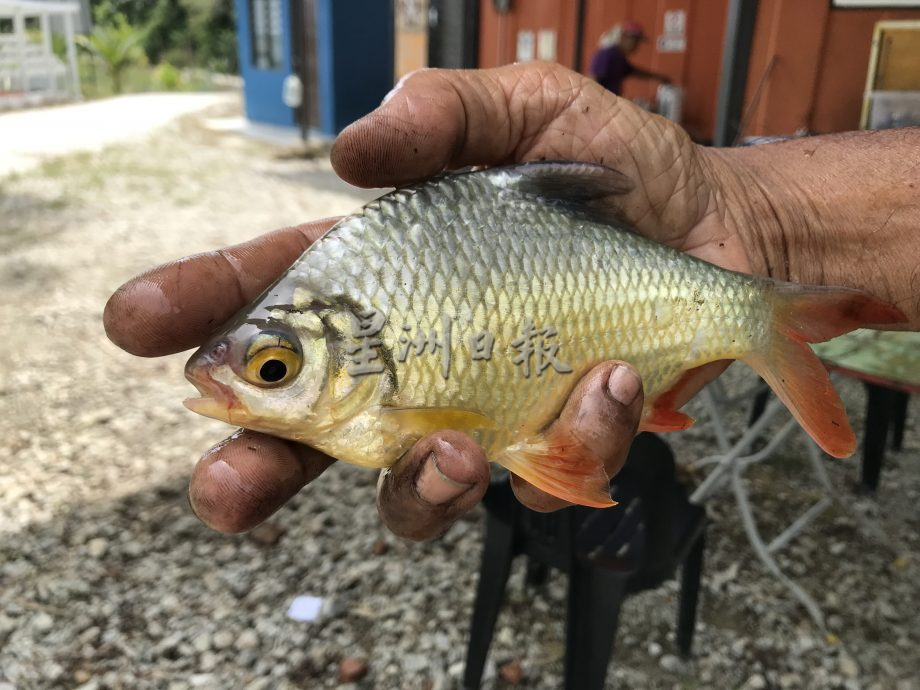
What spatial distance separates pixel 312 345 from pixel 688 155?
4.79 ft

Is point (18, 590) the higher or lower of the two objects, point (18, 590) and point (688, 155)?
the lower

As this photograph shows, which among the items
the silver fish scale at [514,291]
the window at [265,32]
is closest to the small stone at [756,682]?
the silver fish scale at [514,291]

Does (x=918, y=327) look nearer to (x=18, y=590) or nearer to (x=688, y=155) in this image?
(x=688, y=155)

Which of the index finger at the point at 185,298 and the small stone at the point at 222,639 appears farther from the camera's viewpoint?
the small stone at the point at 222,639

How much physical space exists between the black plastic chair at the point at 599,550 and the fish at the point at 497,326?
102 centimetres

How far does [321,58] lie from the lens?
1619 centimetres

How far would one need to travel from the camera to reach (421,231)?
153cm

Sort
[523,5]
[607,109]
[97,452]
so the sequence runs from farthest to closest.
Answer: [523,5] → [97,452] → [607,109]

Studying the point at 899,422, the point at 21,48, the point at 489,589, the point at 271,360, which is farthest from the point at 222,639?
the point at 21,48

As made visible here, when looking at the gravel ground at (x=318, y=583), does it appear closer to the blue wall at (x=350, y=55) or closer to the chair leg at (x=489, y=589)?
the chair leg at (x=489, y=589)

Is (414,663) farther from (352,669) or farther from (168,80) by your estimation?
(168,80)

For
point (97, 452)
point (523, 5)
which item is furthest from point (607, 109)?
point (523, 5)

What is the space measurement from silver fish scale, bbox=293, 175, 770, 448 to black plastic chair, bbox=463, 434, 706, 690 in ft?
3.59

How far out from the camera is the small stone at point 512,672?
309 centimetres
